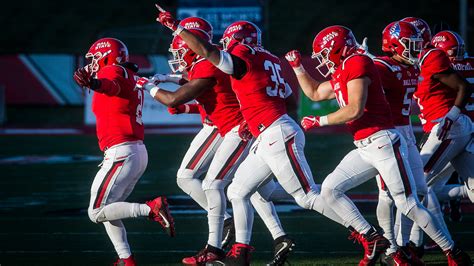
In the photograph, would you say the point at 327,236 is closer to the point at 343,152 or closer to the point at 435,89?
the point at 435,89

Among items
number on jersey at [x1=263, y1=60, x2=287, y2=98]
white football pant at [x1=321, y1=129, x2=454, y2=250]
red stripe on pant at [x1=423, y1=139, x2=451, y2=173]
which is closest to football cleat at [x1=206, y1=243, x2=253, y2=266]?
white football pant at [x1=321, y1=129, x2=454, y2=250]

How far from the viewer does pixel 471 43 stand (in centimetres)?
A: 2516

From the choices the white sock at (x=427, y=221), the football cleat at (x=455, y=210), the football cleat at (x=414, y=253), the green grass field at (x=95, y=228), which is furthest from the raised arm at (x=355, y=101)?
the football cleat at (x=455, y=210)

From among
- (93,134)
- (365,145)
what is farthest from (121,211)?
(93,134)

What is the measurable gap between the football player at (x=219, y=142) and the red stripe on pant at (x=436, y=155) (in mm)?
1349

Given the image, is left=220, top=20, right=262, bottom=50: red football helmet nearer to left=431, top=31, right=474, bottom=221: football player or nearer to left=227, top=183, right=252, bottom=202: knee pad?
left=227, top=183, right=252, bottom=202: knee pad

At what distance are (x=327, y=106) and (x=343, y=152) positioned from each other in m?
4.34

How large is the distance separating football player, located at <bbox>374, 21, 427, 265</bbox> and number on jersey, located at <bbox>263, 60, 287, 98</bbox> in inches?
27.5

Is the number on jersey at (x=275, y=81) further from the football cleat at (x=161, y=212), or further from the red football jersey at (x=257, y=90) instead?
the football cleat at (x=161, y=212)

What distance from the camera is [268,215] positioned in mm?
7520

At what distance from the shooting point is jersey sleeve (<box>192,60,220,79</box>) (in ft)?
23.5

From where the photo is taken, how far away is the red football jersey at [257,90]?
278 inches

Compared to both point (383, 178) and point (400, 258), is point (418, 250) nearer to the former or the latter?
point (400, 258)

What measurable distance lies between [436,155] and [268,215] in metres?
1.48
